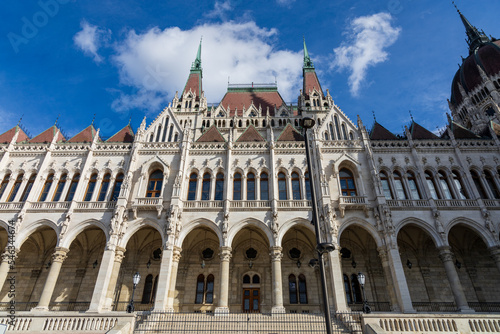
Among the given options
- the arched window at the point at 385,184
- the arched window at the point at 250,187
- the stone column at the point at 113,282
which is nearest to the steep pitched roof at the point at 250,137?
the arched window at the point at 250,187

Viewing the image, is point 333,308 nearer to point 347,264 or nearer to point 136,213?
point 347,264

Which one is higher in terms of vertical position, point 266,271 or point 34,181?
point 34,181

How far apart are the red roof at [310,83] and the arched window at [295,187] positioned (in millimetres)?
15940

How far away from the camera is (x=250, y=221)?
747 inches

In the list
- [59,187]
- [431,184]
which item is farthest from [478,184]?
[59,187]

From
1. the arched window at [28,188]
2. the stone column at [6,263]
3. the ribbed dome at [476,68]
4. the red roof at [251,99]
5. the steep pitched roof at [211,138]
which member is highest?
the ribbed dome at [476,68]

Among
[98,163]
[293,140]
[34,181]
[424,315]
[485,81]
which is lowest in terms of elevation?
[424,315]

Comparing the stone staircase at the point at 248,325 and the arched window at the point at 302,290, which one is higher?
the arched window at the point at 302,290

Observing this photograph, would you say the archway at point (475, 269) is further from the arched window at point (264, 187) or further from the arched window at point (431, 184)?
the arched window at point (264, 187)

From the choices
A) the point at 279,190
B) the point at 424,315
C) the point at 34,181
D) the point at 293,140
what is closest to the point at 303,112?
the point at 293,140

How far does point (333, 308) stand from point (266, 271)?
17.7ft

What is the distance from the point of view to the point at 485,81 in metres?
37.4

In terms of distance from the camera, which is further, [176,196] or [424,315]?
[176,196]

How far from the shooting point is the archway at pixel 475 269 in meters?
18.8
